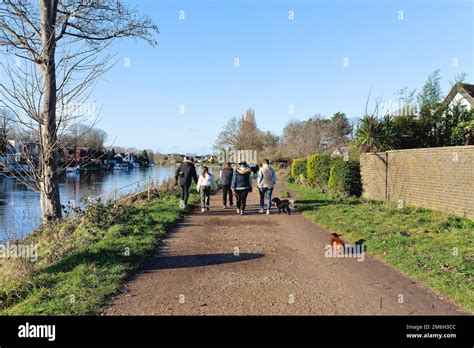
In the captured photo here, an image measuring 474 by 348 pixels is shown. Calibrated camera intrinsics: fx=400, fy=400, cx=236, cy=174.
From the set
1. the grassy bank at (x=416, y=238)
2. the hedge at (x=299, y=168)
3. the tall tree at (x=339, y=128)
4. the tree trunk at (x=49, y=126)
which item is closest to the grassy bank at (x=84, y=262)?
the tree trunk at (x=49, y=126)

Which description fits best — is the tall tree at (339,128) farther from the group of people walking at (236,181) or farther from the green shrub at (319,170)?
the group of people walking at (236,181)

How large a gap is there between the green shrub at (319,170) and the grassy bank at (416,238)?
17.9 feet

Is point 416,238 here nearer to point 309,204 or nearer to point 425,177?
point 425,177

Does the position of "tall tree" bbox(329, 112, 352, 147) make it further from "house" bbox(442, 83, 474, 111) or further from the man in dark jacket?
the man in dark jacket

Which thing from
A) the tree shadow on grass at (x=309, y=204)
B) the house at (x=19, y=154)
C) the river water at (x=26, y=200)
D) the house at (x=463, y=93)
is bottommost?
the river water at (x=26, y=200)

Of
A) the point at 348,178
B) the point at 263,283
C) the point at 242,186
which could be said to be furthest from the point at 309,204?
the point at 263,283

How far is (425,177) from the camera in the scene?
13188 mm

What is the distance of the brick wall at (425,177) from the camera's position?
11227 mm

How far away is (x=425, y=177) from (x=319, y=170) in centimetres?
877

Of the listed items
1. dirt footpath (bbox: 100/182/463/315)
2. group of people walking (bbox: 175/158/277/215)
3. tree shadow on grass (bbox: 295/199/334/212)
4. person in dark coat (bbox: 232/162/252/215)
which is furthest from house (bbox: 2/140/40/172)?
tree shadow on grass (bbox: 295/199/334/212)

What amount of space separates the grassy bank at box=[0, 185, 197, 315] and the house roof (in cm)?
2409
